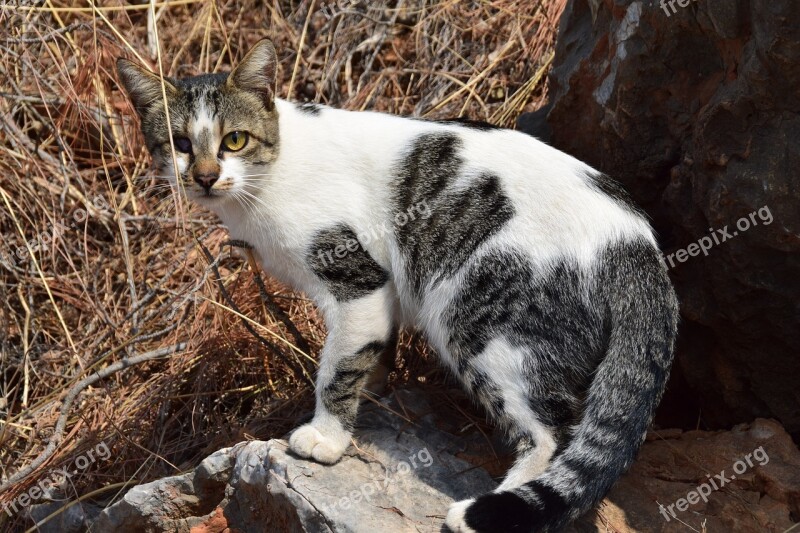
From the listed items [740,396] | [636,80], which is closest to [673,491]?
[740,396]

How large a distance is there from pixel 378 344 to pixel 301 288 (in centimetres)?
39

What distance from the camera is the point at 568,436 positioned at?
8.79 feet

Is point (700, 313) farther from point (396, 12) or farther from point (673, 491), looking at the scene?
point (396, 12)

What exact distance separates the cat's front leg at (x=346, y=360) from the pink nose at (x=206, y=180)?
2.13 feet

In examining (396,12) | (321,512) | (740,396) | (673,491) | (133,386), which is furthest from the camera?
(396,12)

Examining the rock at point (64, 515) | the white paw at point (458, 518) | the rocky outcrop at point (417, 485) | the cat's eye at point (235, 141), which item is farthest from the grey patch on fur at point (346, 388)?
the rock at point (64, 515)

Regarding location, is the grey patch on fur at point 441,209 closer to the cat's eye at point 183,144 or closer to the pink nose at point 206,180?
the pink nose at point 206,180

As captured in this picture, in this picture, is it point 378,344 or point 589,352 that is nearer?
point 589,352

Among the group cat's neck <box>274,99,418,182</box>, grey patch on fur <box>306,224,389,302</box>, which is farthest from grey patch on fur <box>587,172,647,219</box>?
grey patch on fur <box>306,224,389,302</box>

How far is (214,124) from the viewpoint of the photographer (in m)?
3.04

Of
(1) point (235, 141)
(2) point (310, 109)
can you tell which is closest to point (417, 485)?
(1) point (235, 141)

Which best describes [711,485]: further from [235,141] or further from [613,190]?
[235,141]

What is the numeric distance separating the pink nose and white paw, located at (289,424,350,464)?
97 cm

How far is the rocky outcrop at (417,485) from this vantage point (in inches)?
108
